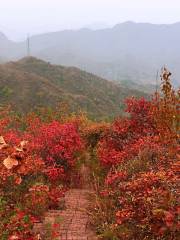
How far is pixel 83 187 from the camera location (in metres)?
9.98

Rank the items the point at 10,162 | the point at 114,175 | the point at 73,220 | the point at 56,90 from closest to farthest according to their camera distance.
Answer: the point at 10,162, the point at 73,220, the point at 114,175, the point at 56,90

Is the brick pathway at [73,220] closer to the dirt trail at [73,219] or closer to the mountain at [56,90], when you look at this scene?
the dirt trail at [73,219]

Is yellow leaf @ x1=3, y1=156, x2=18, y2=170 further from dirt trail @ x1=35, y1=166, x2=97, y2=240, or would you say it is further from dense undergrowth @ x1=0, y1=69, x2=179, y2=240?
dirt trail @ x1=35, y1=166, x2=97, y2=240

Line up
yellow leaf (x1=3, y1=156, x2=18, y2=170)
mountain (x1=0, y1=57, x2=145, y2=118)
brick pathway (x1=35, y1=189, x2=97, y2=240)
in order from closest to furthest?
yellow leaf (x1=3, y1=156, x2=18, y2=170)
brick pathway (x1=35, y1=189, x2=97, y2=240)
mountain (x1=0, y1=57, x2=145, y2=118)

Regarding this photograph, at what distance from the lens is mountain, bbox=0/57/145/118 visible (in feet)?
172

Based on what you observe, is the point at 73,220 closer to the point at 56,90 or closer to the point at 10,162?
the point at 10,162

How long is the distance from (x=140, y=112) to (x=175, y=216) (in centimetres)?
605

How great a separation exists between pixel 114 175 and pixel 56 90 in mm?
51891

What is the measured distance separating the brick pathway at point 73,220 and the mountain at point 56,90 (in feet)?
103

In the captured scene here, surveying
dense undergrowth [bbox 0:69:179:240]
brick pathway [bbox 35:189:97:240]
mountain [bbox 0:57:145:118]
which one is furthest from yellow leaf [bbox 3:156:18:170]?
mountain [bbox 0:57:145:118]

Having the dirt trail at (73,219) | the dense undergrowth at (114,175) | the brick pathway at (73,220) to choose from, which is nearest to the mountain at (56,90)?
the dense undergrowth at (114,175)

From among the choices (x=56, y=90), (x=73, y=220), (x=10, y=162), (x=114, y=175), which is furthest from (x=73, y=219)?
(x=56, y=90)

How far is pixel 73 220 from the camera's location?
7078 mm

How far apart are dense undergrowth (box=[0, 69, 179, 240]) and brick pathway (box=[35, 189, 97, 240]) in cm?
16
